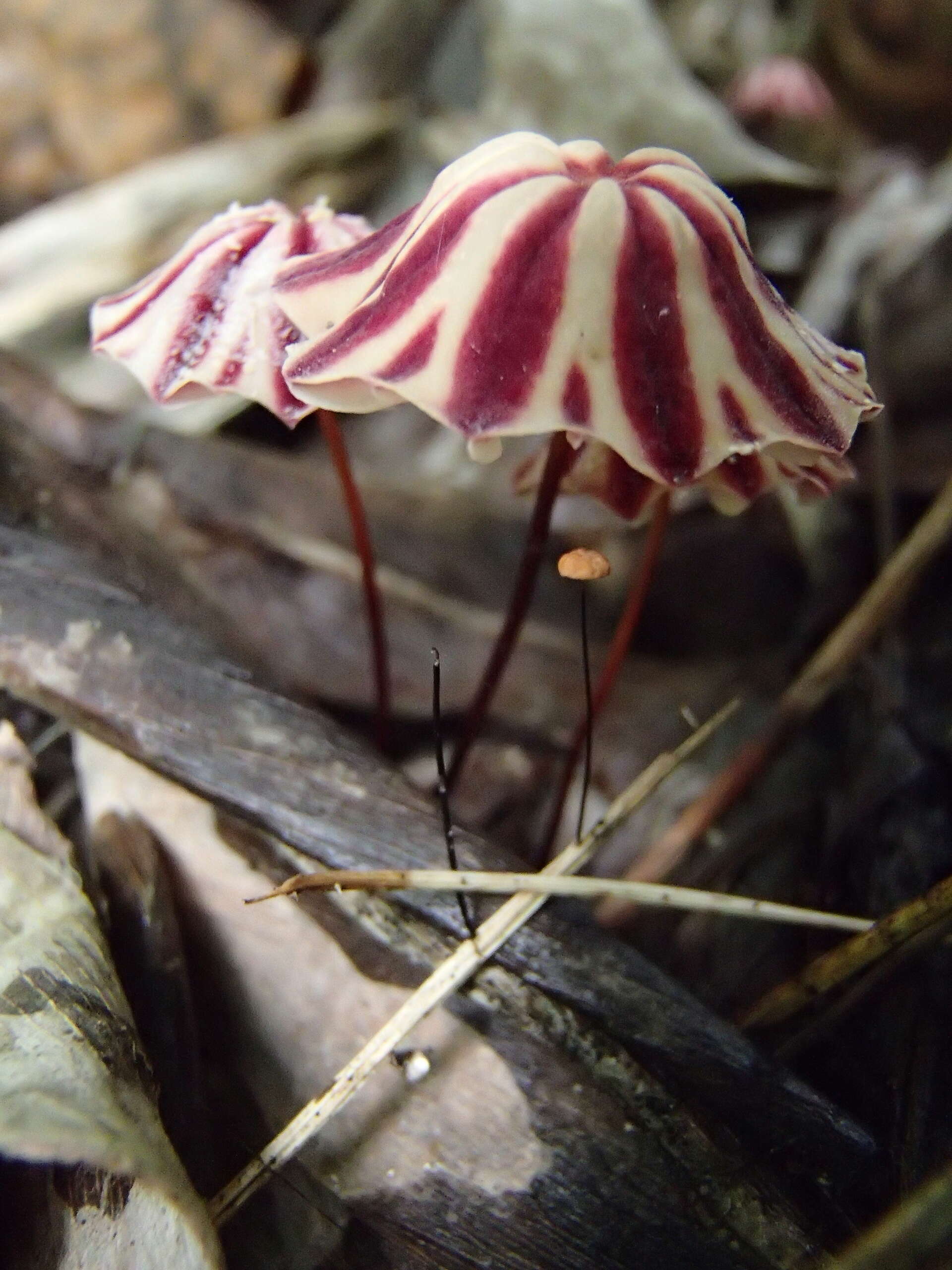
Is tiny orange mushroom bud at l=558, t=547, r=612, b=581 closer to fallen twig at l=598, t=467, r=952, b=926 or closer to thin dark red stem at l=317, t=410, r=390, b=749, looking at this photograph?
thin dark red stem at l=317, t=410, r=390, b=749

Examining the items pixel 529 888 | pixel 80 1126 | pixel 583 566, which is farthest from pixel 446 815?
pixel 80 1126

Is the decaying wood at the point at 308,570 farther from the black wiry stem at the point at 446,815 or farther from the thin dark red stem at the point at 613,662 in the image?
the black wiry stem at the point at 446,815

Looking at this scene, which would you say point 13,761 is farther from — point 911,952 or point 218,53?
point 218,53

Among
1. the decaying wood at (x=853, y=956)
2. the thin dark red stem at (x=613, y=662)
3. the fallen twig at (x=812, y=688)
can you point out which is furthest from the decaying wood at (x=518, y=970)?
the fallen twig at (x=812, y=688)

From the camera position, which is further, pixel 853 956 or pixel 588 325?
pixel 853 956

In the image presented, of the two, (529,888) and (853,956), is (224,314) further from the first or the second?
(853,956)

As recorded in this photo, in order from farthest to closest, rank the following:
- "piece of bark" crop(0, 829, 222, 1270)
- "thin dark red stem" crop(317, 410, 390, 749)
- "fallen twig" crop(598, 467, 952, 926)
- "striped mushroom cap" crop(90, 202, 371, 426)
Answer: "fallen twig" crop(598, 467, 952, 926) → "thin dark red stem" crop(317, 410, 390, 749) → "striped mushroom cap" crop(90, 202, 371, 426) → "piece of bark" crop(0, 829, 222, 1270)

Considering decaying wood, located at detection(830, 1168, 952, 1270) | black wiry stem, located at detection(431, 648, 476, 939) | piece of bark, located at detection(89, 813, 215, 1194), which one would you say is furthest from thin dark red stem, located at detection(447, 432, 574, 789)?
decaying wood, located at detection(830, 1168, 952, 1270)
